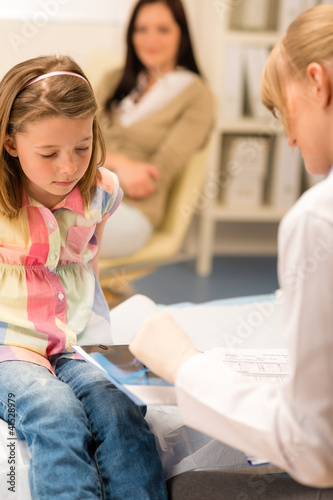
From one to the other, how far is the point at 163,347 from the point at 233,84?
2317 millimetres

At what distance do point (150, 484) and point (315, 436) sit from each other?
309mm

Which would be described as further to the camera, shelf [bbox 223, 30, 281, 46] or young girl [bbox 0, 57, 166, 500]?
shelf [bbox 223, 30, 281, 46]

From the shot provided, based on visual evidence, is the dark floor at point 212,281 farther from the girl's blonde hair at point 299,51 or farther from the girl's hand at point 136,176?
the girl's blonde hair at point 299,51

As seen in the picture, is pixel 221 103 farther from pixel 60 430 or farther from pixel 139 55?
pixel 60 430

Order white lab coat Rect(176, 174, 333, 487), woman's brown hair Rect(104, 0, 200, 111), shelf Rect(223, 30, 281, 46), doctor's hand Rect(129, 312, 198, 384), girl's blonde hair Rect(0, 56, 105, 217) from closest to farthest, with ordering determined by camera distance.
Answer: white lab coat Rect(176, 174, 333, 487) < doctor's hand Rect(129, 312, 198, 384) < girl's blonde hair Rect(0, 56, 105, 217) < woman's brown hair Rect(104, 0, 200, 111) < shelf Rect(223, 30, 281, 46)

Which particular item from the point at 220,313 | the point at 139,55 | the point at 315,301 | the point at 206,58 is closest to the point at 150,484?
the point at 315,301

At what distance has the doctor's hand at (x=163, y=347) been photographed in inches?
32.3

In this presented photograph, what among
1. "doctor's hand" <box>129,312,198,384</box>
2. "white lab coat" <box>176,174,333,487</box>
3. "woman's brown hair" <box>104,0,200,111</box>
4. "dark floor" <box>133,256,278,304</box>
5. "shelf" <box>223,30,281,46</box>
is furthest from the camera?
"shelf" <box>223,30,281,46</box>

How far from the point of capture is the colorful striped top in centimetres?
109

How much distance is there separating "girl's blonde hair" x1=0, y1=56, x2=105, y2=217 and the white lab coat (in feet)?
1.55

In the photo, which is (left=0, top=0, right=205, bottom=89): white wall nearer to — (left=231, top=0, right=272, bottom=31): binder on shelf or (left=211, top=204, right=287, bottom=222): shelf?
(left=231, top=0, right=272, bottom=31): binder on shelf

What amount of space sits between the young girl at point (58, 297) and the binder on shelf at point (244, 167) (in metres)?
1.91

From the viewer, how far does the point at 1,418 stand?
1.02m

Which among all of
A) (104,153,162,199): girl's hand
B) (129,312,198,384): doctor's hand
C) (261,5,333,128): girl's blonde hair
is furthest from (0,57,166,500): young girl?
(104,153,162,199): girl's hand
